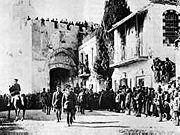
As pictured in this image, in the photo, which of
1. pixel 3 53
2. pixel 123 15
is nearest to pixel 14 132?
pixel 3 53

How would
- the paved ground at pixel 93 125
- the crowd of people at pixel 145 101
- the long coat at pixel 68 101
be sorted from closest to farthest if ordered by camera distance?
the paved ground at pixel 93 125 < the long coat at pixel 68 101 < the crowd of people at pixel 145 101

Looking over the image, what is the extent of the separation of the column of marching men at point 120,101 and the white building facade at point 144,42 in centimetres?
10

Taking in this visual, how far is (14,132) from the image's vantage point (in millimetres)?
2844

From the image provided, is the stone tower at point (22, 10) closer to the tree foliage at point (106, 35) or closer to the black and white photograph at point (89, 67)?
the black and white photograph at point (89, 67)

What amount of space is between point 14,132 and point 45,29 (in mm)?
972

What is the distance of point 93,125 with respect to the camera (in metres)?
2.96

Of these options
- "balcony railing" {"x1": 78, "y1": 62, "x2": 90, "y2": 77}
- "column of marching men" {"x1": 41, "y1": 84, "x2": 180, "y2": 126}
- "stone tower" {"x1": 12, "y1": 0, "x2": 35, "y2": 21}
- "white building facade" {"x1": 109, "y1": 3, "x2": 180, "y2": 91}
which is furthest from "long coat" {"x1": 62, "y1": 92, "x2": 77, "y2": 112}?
"stone tower" {"x1": 12, "y1": 0, "x2": 35, "y2": 21}

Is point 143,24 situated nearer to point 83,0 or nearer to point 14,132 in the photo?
point 83,0

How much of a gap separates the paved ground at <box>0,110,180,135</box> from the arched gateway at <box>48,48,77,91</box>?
1.06 feet

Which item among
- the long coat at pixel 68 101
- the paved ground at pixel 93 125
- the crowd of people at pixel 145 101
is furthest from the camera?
the crowd of people at pixel 145 101

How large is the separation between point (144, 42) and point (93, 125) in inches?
37.8

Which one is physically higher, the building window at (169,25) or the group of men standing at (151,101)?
the building window at (169,25)

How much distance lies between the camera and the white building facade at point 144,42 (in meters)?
3.19

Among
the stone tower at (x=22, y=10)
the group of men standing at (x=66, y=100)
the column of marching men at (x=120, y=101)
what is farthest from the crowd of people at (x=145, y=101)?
the stone tower at (x=22, y=10)
